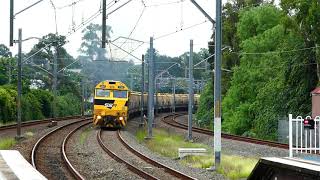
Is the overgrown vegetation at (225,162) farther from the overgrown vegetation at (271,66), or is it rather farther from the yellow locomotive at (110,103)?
the overgrown vegetation at (271,66)

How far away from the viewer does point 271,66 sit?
160 feet

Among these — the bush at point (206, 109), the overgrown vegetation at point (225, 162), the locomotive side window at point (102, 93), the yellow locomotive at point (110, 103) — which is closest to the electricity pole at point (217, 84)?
the overgrown vegetation at point (225, 162)

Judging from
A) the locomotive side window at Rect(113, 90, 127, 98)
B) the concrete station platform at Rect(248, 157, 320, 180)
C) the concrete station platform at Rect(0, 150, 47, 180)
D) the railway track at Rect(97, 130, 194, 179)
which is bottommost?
the railway track at Rect(97, 130, 194, 179)

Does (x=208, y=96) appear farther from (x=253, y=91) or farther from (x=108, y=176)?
(x=108, y=176)

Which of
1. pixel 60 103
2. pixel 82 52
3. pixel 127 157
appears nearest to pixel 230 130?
pixel 127 157

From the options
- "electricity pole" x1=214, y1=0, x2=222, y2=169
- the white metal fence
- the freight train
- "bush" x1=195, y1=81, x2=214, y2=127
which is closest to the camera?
the white metal fence

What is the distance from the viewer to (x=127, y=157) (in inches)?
971

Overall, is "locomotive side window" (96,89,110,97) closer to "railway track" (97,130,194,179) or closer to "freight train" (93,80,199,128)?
A: "freight train" (93,80,199,128)

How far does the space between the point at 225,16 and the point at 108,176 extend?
5000 centimetres

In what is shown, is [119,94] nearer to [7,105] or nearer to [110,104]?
[110,104]

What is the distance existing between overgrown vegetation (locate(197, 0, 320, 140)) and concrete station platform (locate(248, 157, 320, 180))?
28.8m

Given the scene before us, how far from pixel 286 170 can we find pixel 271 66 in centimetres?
4031

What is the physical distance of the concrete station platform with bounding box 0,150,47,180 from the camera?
1015cm

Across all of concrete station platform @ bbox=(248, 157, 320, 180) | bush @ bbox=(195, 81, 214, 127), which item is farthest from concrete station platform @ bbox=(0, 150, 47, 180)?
bush @ bbox=(195, 81, 214, 127)
